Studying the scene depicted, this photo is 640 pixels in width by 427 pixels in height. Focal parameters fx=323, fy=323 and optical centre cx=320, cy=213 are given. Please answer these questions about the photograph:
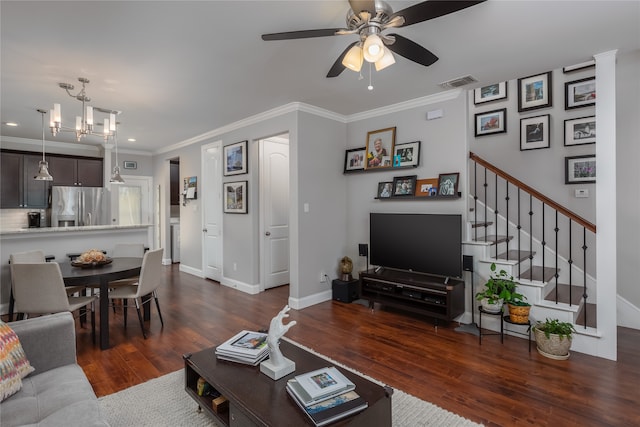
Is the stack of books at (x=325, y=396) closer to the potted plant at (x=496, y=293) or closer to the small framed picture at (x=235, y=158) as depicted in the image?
the potted plant at (x=496, y=293)

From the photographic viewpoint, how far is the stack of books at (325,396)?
4.61 ft

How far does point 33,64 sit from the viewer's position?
2908 millimetres

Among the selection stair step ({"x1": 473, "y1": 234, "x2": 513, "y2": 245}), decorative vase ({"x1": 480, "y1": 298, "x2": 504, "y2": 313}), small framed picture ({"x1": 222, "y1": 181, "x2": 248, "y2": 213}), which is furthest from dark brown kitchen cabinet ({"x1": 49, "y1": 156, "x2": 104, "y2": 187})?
decorative vase ({"x1": 480, "y1": 298, "x2": 504, "y2": 313})

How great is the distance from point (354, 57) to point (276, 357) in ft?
5.96

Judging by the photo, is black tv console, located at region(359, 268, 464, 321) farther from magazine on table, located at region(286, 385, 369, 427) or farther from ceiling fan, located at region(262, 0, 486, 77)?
ceiling fan, located at region(262, 0, 486, 77)

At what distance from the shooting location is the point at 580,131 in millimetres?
3734

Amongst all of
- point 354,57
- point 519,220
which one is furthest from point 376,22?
point 519,220

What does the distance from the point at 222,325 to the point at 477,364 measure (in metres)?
2.56

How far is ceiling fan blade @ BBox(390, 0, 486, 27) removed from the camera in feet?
5.39

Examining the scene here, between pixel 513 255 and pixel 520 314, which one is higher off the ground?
pixel 513 255

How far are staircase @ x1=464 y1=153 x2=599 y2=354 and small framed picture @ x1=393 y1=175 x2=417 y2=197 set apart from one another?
734mm

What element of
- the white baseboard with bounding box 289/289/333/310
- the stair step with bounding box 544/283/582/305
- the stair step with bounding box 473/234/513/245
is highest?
the stair step with bounding box 473/234/513/245

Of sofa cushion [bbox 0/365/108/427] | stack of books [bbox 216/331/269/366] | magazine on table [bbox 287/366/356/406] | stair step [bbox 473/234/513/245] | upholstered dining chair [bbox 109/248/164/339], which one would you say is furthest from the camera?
stair step [bbox 473/234/513/245]

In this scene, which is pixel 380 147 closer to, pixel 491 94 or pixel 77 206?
pixel 491 94
